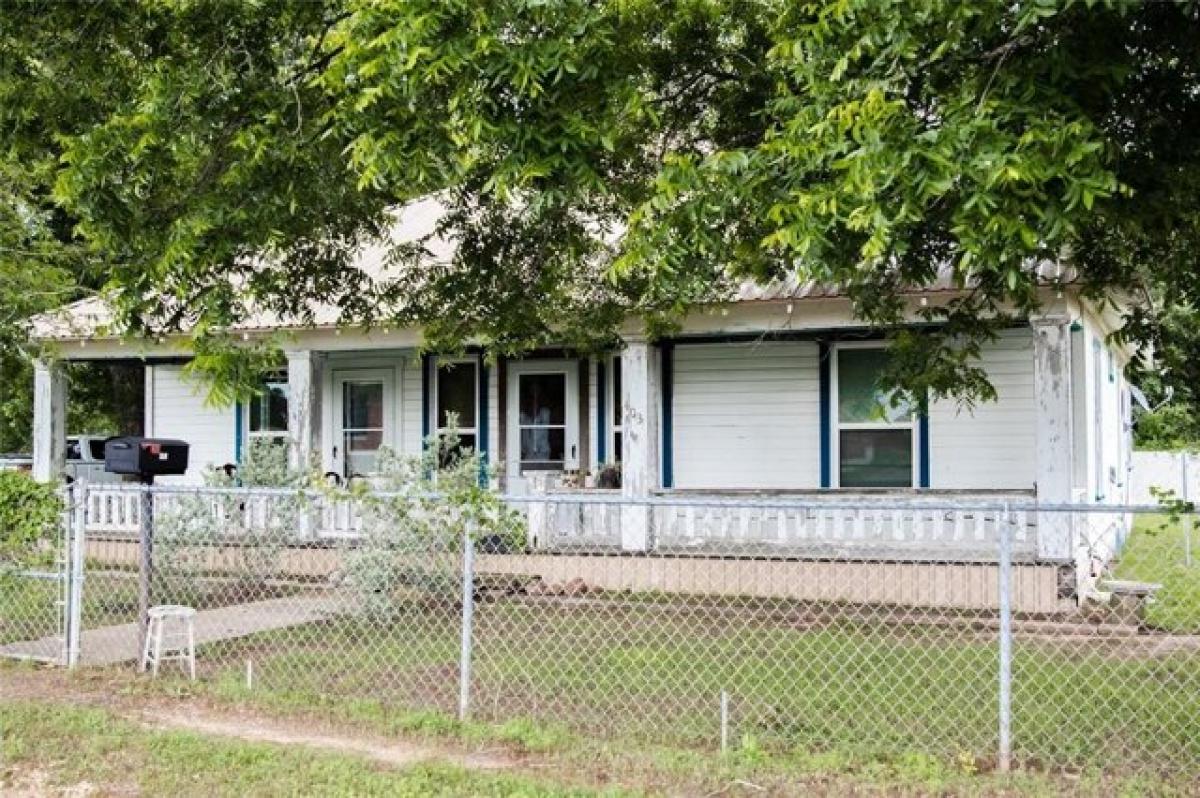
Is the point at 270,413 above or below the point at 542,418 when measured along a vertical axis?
above

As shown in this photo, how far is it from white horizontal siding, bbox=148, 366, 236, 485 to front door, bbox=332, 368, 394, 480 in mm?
1905

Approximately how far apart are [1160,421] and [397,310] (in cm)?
3098

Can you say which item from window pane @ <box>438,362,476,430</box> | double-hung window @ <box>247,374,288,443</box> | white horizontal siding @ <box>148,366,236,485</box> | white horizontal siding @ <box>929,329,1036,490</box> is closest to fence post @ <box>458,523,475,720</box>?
white horizontal siding @ <box>929,329,1036,490</box>

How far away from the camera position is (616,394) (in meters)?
14.8

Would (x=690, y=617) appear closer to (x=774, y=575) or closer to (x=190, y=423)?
(x=774, y=575)

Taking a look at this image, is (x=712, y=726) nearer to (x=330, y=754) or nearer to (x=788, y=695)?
(x=788, y=695)

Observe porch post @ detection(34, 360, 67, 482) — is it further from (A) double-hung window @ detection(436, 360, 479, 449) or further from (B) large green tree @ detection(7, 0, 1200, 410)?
(B) large green tree @ detection(7, 0, 1200, 410)

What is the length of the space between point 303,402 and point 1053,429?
28.9ft

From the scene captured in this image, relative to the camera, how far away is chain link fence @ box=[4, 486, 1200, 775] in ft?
21.1

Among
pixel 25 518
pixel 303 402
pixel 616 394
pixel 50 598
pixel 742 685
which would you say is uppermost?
pixel 616 394

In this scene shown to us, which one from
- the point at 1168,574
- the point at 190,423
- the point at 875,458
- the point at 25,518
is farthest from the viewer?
the point at 190,423

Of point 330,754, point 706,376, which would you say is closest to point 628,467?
point 706,376

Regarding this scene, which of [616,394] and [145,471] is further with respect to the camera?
[616,394]

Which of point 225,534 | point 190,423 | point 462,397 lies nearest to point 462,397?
point 462,397
